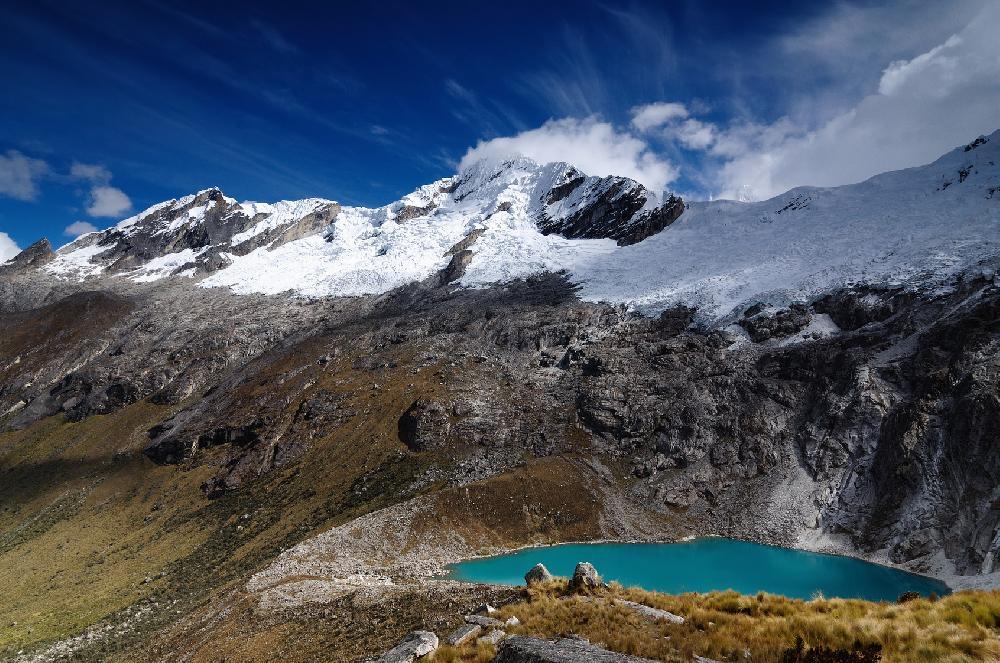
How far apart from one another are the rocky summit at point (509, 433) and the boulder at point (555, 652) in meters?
0.11

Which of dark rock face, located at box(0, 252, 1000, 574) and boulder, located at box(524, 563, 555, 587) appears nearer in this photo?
boulder, located at box(524, 563, 555, 587)

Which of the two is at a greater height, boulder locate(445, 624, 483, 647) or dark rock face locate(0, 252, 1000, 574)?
dark rock face locate(0, 252, 1000, 574)

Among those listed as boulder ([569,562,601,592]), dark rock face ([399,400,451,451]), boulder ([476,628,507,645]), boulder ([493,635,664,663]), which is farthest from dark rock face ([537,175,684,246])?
boulder ([493,635,664,663])

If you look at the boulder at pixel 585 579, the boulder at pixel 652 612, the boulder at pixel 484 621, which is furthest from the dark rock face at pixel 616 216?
the boulder at pixel 652 612

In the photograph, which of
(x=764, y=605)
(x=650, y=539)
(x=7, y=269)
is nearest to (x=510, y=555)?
(x=650, y=539)

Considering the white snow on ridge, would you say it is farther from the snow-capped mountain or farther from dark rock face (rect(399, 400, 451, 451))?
dark rock face (rect(399, 400, 451, 451))

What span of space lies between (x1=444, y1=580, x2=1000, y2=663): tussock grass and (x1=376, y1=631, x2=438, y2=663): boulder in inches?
50.3

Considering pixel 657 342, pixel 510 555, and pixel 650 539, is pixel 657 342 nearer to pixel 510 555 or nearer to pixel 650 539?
pixel 650 539

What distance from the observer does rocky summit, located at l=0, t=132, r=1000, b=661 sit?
43.7 meters

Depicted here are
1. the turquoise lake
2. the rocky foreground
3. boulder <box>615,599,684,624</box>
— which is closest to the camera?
the rocky foreground

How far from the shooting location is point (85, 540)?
218ft

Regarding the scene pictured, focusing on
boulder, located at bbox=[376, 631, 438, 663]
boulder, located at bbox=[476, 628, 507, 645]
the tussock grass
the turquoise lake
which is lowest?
the turquoise lake

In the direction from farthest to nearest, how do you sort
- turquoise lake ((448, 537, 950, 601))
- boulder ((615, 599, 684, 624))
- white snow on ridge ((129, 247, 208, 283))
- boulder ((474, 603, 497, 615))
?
white snow on ridge ((129, 247, 208, 283)) < turquoise lake ((448, 537, 950, 601)) < boulder ((474, 603, 497, 615)) < boulder ((615, 599, 684, 624))

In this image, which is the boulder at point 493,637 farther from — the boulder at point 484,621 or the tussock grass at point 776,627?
the boulder at point 484,621
